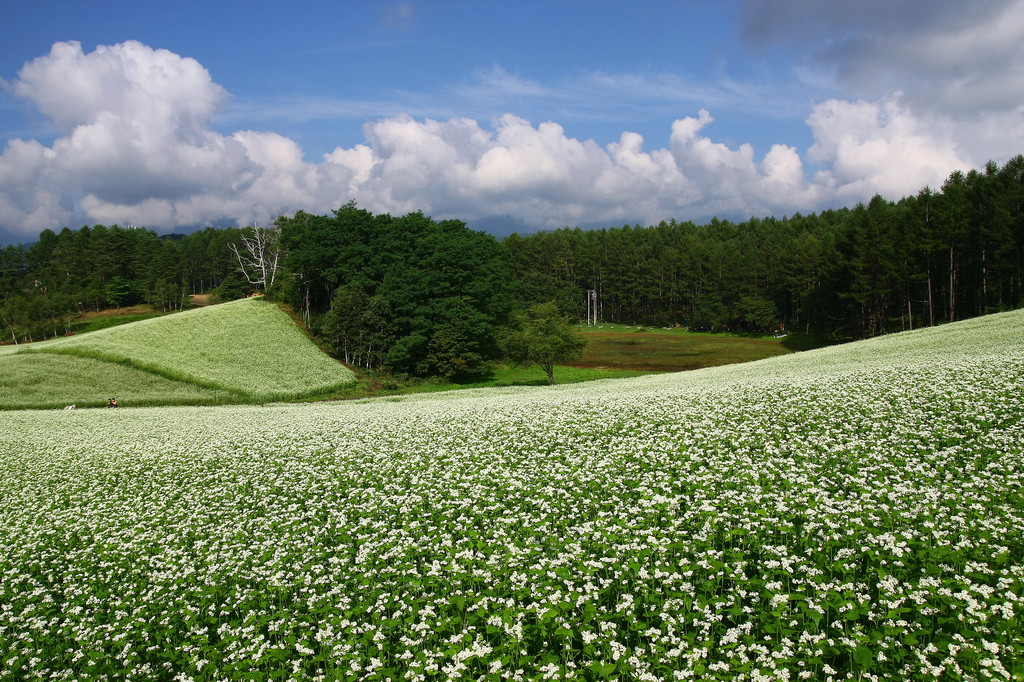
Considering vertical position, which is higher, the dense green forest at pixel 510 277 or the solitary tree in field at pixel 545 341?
the dense green forest at pixel 510 277

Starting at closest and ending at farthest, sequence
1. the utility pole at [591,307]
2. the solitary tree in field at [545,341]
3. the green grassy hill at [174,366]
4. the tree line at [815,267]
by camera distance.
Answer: the green grassy hill at [174,366] < the solitary tree in field at [545,341] < the tree line at [815,267] < the utility pole at [591,307]

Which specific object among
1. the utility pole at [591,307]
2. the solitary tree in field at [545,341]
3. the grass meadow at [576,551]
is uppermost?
the utility pole at [591,307]

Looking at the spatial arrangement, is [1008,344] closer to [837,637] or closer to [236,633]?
[837,637]

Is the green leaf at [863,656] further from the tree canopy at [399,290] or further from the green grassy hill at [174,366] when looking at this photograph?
the tree canopy at [399,290]

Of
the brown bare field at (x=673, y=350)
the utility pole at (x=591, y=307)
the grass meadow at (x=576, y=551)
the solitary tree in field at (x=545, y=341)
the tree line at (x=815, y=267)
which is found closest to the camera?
the grass meadow at (x=576, y=551)

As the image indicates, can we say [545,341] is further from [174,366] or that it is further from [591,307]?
[591,307]

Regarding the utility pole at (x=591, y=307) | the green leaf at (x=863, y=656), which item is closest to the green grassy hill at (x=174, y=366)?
the green leaf at (x=863, y=656)

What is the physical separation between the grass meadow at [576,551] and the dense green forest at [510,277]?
5753 centimetres

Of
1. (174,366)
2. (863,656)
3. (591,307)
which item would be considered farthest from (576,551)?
(591,307)

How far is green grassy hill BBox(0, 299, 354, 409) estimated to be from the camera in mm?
51969

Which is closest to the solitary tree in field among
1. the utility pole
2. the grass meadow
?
the grass meadow

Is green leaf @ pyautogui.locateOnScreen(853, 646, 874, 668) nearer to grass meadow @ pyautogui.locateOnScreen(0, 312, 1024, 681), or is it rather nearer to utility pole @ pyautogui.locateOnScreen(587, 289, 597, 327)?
grass meadow @ pyautogui.locateOnScreen(0, 312, 1024, 681)

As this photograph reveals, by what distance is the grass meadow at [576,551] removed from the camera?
8.23m

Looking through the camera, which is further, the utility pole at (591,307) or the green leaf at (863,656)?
the utility pole at (591,307)
